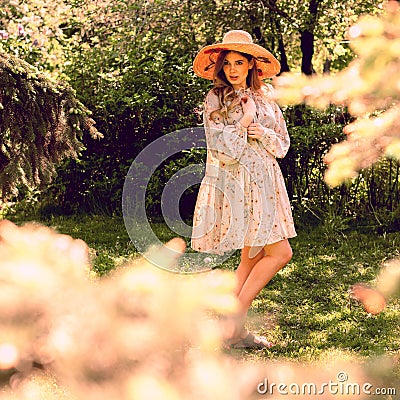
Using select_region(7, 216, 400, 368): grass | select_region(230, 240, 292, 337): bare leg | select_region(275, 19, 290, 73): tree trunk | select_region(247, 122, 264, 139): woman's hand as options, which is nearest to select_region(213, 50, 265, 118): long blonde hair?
select_region(247, 122, 264, 139): woman's hand

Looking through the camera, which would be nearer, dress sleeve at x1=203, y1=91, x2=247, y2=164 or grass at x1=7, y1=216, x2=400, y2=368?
dress sleeve at x1=203, y1=91, x2=247, y2=164

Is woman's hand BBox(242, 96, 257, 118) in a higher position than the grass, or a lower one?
higher

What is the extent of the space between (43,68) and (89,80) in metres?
0.57

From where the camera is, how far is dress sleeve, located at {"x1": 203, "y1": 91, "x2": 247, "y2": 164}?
3.64 meters

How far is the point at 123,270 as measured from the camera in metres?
0.86

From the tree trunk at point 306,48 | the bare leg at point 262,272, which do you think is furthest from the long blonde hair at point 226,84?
the tree trunk at point 306,48

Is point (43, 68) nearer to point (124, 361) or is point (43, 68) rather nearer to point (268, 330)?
point (268, 330)

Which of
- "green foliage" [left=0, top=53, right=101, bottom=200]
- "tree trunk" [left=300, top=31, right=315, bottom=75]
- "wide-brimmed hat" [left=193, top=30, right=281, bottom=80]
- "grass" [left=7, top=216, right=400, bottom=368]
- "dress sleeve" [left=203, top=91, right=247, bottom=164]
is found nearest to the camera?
"dress sleeve" [left=203, top=91, right=247, bottom=164]

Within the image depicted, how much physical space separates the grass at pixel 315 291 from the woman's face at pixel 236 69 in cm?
126

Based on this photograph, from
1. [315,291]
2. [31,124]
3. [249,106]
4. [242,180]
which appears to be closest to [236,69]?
[249,106]

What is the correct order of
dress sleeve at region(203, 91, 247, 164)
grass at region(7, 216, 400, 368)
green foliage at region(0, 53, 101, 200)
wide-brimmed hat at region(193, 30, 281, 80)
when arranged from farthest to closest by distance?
green foliage at region(0, 53, 101, 200) → grass at region(7, 216, 400, 368) → wide-brimmed hat at region(193, 30, 281, 80) → dress sleeve at region(203, 91, 247, 164)

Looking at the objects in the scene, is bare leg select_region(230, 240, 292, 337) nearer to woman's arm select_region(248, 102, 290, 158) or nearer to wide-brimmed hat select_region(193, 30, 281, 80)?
woman's arm select_region(248, 102, 290, 158)

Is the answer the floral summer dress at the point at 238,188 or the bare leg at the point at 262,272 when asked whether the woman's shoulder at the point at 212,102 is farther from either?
the bare leg at the point at 262,272

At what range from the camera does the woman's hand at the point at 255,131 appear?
3.66 metres
